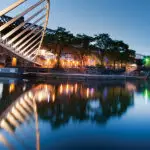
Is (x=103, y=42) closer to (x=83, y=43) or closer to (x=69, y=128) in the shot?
(x=83, y=43)

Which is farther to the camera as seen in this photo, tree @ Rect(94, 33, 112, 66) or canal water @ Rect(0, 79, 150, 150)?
tree @ Rect(94, 33, 112, 66)

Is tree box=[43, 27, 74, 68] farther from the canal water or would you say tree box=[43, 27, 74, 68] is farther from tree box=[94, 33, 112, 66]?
the canal water

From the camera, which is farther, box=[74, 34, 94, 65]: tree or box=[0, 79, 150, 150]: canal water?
box=[74, 34, 94, 65]: tree

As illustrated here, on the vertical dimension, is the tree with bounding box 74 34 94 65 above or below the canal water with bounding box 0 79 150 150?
above

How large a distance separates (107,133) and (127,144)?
1.44 meters

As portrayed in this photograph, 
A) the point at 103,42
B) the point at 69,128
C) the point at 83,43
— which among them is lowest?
the point at 69,128

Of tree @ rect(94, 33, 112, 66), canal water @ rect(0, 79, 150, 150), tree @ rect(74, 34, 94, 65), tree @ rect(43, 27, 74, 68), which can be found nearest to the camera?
canal water @ rect(0, 79, 150, 150)

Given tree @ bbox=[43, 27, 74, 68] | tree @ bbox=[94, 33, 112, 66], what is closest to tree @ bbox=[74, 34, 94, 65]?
tree @ bbox=[94, 33, 112, 66]

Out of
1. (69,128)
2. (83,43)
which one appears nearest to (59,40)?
(83,43)

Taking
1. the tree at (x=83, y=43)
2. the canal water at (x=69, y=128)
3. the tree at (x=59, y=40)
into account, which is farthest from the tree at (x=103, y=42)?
the canal water at (x=69, y=128)

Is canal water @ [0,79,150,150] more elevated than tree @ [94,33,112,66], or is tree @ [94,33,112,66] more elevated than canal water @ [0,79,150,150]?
tree @ [94,33,112,66]

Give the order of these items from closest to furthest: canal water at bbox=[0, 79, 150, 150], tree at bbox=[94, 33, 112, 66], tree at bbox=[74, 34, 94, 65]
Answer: canal water at bbox=[0, 79, 150, 150] < tree at bbox=[74, 34, 94, 65] < tree at bbox=[94, 33, 112, 66]

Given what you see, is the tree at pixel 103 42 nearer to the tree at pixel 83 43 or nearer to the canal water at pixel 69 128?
the tree at pixel 83 43

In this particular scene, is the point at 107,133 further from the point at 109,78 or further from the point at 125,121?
the point at 109,78
